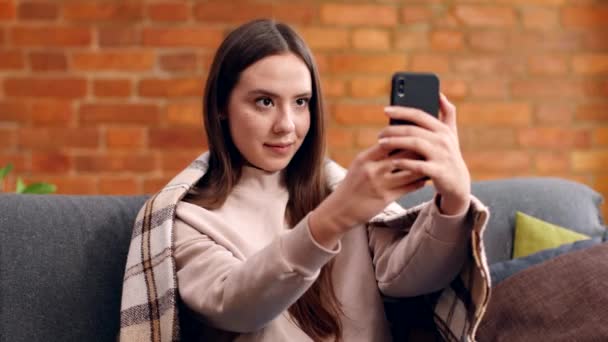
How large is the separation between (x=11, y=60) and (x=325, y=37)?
990 millimetres

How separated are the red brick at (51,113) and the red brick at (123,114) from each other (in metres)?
0.06

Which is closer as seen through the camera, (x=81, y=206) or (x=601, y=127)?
(x=81, y=206)

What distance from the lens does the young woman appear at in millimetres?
1079

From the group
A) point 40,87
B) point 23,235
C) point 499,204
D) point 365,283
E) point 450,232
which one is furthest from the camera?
point 40,87

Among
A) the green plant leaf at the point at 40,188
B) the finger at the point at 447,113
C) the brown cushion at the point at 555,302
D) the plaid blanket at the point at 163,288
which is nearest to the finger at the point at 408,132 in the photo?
the finger at the point at 447,113

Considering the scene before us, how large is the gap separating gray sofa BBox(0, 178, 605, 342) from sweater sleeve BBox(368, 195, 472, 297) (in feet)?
1.63

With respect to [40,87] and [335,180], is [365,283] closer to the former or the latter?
[335,180]

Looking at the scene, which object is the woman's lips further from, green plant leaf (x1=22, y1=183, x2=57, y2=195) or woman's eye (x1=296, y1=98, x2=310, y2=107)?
green plant leaf (x1=22, y1=183, x2=57, y2=195)

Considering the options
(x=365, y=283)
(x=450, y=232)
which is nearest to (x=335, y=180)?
(x=365, y=283)

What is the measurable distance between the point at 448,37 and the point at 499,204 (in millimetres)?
983

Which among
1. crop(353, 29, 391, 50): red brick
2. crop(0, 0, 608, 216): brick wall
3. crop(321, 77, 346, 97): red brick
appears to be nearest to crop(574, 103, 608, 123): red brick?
crop(0, 0, 608, 216): brick wall

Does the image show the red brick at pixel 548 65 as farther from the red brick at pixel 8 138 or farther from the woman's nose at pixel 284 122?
the red brick at pixel 8 138

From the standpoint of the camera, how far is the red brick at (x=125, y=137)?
2451mm

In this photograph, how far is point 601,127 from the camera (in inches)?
100
